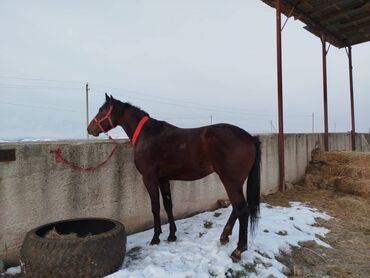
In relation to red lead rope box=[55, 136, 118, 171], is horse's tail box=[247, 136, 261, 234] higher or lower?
lower

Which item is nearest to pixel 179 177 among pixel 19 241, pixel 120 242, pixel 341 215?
pixel 120 242

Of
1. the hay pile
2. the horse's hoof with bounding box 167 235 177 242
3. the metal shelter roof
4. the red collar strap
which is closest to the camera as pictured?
the horse's hoof with bounding box 167 235 177 242

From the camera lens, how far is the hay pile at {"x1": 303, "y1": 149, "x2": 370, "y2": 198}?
7020 mm

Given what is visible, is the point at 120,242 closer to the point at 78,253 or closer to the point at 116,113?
the point at 78,253

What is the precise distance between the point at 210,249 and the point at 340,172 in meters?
5.39

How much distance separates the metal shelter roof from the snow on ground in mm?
5190

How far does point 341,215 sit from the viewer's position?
553 centimetres

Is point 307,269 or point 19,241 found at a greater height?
point 19,241

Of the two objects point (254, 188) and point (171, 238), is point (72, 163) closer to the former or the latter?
point (171, 238)

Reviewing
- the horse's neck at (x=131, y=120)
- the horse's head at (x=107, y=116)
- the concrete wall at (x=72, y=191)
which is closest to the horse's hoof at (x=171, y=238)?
the concrete wall at (x=72, y=191)

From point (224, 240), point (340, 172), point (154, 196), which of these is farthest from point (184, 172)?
point (340, 172)

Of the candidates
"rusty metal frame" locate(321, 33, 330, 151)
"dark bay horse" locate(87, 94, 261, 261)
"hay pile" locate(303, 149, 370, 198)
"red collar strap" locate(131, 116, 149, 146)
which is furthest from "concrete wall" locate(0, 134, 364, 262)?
"rusty metal frame" locate(321, 33, 330, 151)

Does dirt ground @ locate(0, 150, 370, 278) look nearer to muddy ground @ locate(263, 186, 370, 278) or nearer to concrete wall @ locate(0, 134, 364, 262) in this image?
muddy ground @ locate(263, 186, 370, 278)

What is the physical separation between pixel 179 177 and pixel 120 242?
1.19 m
